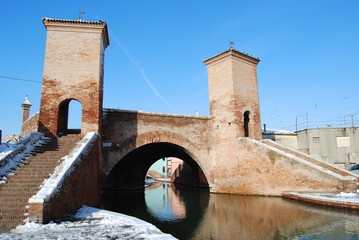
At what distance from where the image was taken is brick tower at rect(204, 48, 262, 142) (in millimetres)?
15062

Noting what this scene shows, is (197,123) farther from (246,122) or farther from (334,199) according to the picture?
(334,199)

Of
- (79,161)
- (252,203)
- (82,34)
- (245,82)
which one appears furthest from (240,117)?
(79,161)

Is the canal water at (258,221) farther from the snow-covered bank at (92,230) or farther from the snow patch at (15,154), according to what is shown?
the snow patch at (15,154)

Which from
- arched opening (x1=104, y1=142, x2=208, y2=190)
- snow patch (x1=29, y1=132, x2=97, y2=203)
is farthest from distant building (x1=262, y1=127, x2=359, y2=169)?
snow patch (x1=29, y1=132, x2=97, y2=203)

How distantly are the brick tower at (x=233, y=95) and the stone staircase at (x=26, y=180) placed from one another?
7995mm

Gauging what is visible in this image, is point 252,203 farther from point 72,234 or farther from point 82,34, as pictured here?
point 82,34

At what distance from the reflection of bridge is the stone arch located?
7 centimetres

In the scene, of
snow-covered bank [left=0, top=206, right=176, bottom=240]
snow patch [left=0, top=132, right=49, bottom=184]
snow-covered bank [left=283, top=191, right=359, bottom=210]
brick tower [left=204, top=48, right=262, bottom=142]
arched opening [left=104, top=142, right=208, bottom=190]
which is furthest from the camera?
arched opening [left=104, top=142, right=208, bottom=190]

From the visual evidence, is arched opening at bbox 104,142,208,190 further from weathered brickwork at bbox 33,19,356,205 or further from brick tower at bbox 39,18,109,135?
brick tower at bbox 39,18,109,135

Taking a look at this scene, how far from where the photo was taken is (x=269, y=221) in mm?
8109

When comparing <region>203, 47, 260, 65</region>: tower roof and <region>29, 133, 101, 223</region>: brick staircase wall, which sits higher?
<region>203, 47, 260, 65</region>: tower roof

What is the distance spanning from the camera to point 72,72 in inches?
451

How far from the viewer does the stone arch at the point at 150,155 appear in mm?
14047

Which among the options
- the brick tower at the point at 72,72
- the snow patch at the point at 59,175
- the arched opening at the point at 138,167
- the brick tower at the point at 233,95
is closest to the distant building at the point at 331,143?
the brick tower at the point at 233,95
